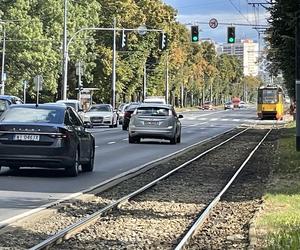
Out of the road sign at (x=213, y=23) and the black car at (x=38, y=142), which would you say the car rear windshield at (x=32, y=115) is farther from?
the road sign at (x=213, y=23)

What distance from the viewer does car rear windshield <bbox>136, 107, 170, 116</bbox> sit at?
30984 millimetres

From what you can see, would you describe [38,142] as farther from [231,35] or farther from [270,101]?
[270,101]

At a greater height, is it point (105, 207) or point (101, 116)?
point (101, 116)

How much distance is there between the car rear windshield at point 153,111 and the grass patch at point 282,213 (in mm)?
12189

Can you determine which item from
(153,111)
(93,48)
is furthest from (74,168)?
(93,48)

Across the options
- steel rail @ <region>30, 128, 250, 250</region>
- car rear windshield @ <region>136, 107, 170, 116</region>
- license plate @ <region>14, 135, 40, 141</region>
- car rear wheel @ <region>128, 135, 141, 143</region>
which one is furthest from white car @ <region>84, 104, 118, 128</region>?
steel rail @ <region>30, 128, 250, 250</region>

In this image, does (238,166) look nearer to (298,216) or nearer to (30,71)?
(298,216)

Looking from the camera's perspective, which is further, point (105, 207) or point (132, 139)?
point (132, 139)

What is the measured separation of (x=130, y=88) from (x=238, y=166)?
74586 millimetres

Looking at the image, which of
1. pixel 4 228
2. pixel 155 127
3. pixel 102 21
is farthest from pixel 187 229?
pixel 102 21

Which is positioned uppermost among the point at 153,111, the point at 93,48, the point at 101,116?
the point at 93,48

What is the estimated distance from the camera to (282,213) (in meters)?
11.2

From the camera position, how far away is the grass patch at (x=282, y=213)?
8620 millimetres

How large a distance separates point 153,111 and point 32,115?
582 inches
